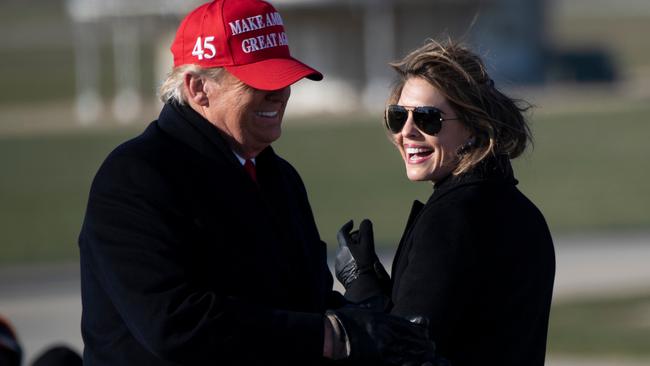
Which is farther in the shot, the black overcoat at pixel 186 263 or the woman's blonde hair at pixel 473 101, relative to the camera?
the woman's blonde hair at pixel 473 101

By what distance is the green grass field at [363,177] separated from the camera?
54.9 ft

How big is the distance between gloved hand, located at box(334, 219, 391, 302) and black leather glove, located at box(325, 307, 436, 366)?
20.2 inches

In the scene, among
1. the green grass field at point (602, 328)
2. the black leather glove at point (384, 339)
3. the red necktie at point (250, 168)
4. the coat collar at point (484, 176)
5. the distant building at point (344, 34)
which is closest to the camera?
the black leather glove at point (384, 339)

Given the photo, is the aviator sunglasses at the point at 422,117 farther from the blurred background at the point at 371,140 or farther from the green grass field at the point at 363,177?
the green grass field at the point at 363,177

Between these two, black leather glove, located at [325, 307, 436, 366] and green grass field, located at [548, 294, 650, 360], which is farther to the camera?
green grass field, located at [548, 294, 650, 360]

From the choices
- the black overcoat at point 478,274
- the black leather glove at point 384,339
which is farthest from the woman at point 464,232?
the black leather glove at point 384,339

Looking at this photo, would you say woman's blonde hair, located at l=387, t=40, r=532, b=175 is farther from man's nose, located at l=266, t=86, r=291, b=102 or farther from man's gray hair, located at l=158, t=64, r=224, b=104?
man's gray hair, located at l=158, t=64, r=224, b=104

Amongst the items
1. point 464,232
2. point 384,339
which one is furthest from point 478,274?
point 384,339

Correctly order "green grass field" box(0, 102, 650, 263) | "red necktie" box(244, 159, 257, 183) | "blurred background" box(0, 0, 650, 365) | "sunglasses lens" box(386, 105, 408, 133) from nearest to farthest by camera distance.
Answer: "red necktie" box(244, 159, 257, 183), "sunglasses lens" box(386, 105, 408, 133), "blurred background" box(0, 0, 650, 365), "green grass field" box(0, 102, 650, 263)

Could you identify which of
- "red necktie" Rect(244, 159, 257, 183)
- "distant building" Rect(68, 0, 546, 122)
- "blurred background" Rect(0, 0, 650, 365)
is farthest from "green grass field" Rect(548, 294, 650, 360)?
"distant building" Rect(68, 0, 546, 122)

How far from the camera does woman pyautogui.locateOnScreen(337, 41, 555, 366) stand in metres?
3.33

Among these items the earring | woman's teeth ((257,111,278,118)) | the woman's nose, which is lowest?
the earring

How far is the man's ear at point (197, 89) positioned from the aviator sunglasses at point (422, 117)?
69 cm

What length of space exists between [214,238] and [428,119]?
861mm
